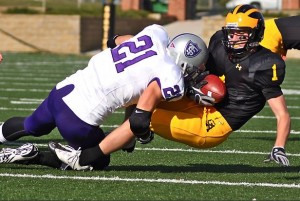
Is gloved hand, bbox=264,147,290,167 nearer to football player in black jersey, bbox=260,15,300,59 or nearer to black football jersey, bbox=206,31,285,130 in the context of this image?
black football jersey, bbox=206,31,285,130

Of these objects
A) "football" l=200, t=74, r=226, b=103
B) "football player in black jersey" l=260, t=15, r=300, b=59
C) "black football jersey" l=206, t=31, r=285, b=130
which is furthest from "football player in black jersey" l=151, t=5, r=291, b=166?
"football player in black jersey" l=260, t=15, r=300, b=59

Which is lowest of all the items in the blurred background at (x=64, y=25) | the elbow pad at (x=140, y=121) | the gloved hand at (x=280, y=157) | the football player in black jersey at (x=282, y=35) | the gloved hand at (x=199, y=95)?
the blurred background at (x=64, y=25)

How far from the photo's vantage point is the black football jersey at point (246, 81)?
199 inches

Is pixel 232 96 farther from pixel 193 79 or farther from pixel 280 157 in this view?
pixel 280 157

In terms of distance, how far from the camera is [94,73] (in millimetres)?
5012

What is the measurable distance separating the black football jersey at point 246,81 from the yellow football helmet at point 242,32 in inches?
2.1

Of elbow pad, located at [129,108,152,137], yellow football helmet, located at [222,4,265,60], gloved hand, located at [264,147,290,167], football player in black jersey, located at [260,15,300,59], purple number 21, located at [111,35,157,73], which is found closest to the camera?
gloved hand, located at [264,147,290,167]

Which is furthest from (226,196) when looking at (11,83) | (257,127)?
(11,83)

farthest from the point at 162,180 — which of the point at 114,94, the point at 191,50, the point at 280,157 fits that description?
the point at 191,50

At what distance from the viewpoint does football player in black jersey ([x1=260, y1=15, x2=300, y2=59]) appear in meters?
6.59

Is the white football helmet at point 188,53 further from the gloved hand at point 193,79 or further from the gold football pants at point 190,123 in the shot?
the gold football pants at point 190,123

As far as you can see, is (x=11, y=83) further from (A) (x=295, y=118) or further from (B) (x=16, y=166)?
(B) (x=16, y=166)

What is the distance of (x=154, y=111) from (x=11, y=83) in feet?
24.0

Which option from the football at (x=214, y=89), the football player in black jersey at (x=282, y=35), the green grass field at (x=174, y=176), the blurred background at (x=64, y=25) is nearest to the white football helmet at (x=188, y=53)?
the football at (x=214, y=89)
